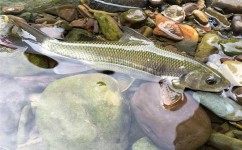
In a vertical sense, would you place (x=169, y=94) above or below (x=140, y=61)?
below

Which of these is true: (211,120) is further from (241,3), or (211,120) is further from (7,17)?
(7,17)

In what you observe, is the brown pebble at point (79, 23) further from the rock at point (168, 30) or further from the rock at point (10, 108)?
the rock at point (10, 108)

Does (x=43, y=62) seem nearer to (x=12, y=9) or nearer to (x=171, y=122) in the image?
(x=12, y=9)

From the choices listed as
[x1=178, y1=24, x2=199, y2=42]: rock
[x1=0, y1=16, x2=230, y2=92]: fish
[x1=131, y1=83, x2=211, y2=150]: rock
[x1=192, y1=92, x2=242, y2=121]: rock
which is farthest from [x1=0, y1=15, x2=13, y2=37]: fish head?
[x1=192, y1=92, x2=242, y2=121]: rock

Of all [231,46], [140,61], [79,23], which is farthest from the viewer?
[79,23]

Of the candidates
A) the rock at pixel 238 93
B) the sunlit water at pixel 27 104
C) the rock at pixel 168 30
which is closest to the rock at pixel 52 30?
the sunlit water at pixel 27 104

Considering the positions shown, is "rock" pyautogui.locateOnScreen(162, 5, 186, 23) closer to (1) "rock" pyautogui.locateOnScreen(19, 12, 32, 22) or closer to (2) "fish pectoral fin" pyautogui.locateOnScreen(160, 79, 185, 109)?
(2) "fish pectoral fin" pyautogui.locateOnScreen(160, 79, 185, 109)

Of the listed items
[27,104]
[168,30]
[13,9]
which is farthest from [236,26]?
[13,9]
